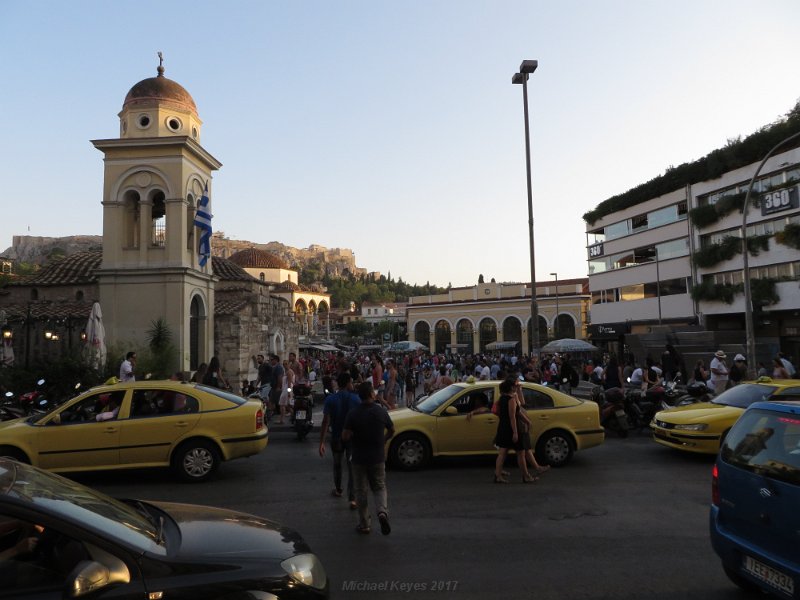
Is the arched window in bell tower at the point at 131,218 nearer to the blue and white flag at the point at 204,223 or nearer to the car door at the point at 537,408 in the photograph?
the blue and white flag at the point at 204,223

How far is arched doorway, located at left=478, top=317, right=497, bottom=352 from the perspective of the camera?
223ft

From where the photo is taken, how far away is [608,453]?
10609 mm

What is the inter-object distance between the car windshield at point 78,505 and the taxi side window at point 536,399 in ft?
23.3

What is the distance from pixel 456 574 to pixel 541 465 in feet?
15.6

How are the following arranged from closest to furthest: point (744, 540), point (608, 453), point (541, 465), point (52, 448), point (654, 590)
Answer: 1. point (744, 540)
2. point (654, 590)
3. point (52, 448)
4. point (541, 465)
5. point (608, 453)

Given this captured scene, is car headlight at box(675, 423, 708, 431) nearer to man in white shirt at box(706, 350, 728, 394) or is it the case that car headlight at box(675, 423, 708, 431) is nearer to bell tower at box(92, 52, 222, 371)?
man in white shirt at box(706, 350, 728, 394)

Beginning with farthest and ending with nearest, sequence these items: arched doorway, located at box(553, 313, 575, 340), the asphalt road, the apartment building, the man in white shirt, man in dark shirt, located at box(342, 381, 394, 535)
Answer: arched doorway, located at box(553, 313, 575, 340) → the apartment building → the man in white shirt → man in dark shirt, located at box(342, 381, 394, 535) → the asphalt road

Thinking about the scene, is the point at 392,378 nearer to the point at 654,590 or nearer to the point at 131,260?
the point at 131,260

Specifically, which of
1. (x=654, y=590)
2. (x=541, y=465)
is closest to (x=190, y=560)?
(x=654, y=590)

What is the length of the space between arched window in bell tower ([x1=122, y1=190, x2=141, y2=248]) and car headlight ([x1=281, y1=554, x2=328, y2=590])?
16948 mm

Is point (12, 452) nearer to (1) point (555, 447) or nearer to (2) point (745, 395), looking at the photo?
(1) point (555, 447)

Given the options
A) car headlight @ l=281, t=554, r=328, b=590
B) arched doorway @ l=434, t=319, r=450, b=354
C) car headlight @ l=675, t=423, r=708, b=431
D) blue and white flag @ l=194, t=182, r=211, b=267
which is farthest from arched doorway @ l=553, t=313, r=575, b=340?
car headlight @ l=281, t=554, r=328, b=590

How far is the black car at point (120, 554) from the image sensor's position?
8.63ft

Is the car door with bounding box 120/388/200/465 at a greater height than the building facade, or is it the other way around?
the building facade
